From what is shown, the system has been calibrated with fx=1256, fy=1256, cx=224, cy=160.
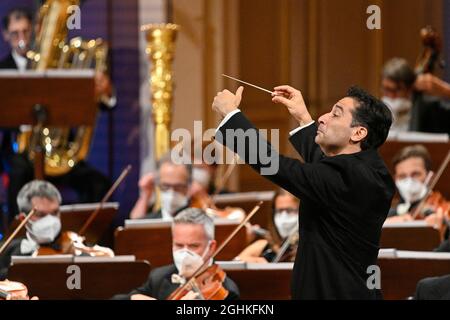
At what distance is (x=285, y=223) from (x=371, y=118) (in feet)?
7.22

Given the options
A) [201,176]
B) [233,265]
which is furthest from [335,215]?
[201,176]

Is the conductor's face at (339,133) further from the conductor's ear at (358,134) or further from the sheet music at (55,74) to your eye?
the sheet music at (55,74)

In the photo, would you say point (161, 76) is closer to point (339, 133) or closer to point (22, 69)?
point (22, 69)

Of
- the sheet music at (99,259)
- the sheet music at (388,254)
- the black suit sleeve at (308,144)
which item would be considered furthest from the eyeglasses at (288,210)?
the black suit sleeve at (308,144)

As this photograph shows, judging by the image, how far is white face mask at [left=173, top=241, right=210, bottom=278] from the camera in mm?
4320

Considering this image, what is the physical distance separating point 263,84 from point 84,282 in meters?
3.88

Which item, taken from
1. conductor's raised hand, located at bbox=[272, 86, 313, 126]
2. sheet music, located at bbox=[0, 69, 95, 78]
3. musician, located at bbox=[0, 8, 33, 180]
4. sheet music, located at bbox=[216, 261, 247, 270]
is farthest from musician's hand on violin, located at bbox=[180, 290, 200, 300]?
musician, located at bbox=[0, 8, 33, 180]

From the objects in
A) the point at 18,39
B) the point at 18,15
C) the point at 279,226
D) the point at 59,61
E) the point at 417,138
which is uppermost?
the point at 18,15

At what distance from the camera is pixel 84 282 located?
13.9 ft

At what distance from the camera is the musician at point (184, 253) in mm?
4340

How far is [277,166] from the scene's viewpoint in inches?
121

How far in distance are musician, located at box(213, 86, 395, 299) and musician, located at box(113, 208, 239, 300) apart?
1.18 metres

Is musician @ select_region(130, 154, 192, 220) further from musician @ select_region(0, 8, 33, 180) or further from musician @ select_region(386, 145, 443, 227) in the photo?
musician @ select_region(0, 8, 33, 180)

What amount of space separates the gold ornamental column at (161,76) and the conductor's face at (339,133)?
372cm
